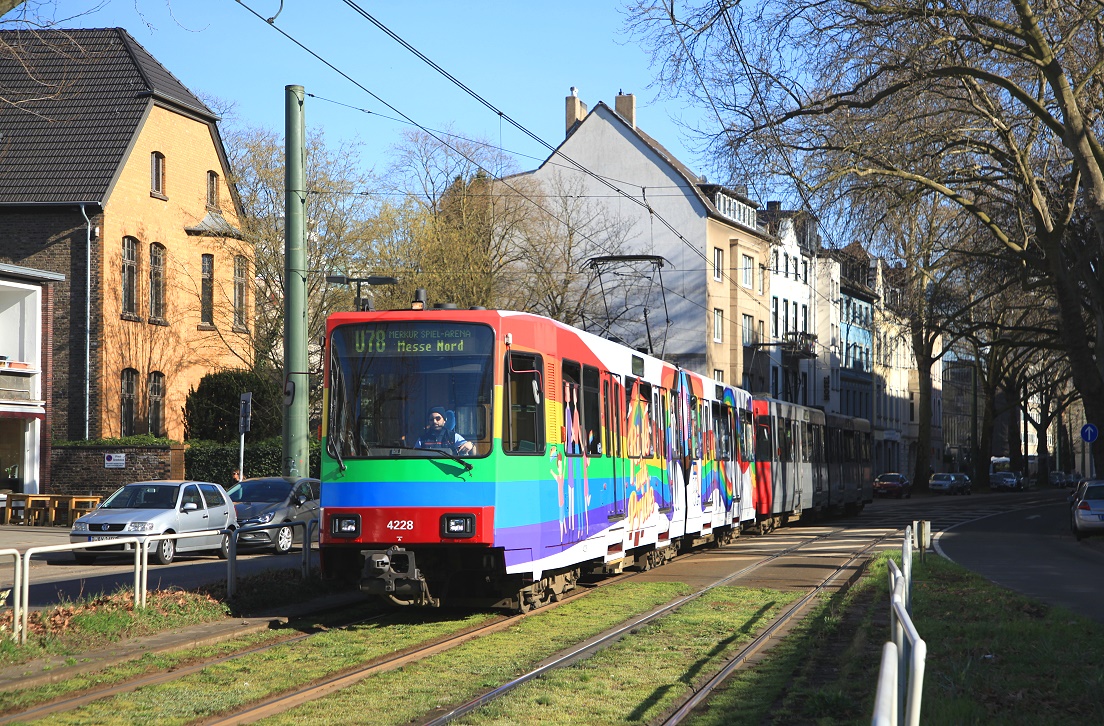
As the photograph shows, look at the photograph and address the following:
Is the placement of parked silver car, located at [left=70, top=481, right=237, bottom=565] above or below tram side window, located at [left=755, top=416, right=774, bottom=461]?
below

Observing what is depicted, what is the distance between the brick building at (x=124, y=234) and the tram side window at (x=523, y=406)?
84.1 ft

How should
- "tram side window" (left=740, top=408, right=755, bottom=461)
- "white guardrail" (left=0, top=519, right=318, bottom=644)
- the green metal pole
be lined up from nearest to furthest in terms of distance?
1. "white guardrail" (left=0, top=519, right=318, bottom=644)
2. the green metal pole
3. "tram side window" (left=740, top=408, right=755, bottom=461)

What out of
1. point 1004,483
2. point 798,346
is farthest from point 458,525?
point 1004,483

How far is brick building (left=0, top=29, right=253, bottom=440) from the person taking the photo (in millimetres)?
36656

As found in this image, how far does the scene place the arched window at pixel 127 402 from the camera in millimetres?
37531

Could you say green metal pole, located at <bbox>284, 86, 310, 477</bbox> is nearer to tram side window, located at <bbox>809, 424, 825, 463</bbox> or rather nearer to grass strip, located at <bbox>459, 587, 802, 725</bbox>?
grass strip, located at <bbox>459, 587, 802, 725</bbox>

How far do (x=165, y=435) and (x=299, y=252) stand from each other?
22.9 metres

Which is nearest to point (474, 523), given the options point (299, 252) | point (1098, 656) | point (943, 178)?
point (1098, 656)

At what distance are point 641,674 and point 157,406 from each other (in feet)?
105

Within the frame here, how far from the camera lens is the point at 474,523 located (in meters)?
12.8

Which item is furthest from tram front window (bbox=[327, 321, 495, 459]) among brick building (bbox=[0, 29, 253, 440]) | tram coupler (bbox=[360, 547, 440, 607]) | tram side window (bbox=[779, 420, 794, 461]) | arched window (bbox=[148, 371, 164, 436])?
arched window (bbox=[148, 371, 164, 436])

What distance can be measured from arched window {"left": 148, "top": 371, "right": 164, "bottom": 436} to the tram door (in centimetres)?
2550

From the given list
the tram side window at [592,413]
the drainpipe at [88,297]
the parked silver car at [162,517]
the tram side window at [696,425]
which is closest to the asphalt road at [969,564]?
the parked silver car at [162,517]

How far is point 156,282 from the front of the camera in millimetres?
39375
